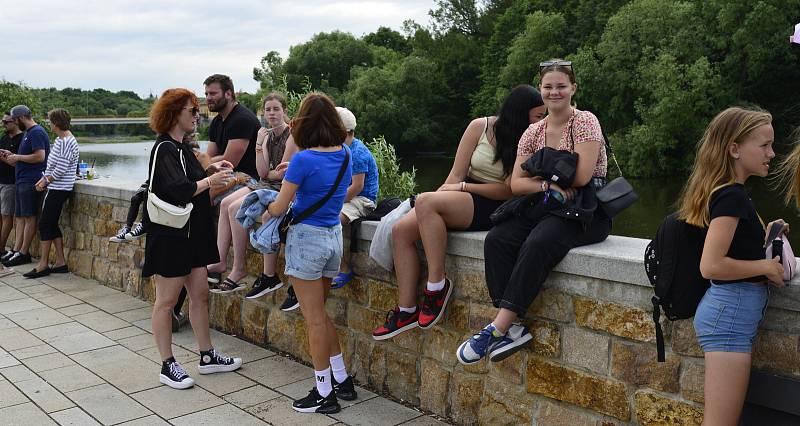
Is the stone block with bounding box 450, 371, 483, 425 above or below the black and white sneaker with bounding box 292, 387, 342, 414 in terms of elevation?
above

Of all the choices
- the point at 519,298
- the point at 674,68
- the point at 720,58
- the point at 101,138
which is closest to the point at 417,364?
the point at 519,298

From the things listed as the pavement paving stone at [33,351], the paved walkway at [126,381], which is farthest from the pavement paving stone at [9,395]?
the pavement paving stone at [33,351]

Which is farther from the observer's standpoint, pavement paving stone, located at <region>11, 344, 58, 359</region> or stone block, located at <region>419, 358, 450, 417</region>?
pavement paving stone, located at <region>11, 344, 58, 359</region>

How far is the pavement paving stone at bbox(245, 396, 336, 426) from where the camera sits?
4051 mm

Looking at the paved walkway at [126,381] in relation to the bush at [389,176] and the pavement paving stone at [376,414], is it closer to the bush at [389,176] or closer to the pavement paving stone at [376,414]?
the pavement paving stone at [376,414]

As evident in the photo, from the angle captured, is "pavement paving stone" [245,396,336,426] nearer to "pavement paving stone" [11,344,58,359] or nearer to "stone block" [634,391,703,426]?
"stone block" [634,391,703,426]

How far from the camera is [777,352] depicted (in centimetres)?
272

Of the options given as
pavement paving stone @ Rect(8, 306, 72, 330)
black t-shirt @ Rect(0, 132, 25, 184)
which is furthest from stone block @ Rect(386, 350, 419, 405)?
black t-shirt @ Rect(0, 132, 25, 184)

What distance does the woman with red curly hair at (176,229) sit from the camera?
4422mm

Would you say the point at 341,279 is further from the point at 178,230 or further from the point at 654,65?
the point at 654,65

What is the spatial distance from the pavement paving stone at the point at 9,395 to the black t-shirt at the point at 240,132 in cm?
209

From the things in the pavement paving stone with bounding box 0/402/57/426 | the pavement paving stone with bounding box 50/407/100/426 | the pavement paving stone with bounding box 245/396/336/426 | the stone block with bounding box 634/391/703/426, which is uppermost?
the stone block with bounding box 634/391/703/426

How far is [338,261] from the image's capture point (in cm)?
416

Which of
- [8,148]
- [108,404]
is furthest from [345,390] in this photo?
[8,148]
